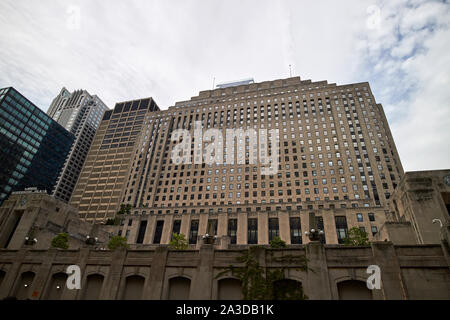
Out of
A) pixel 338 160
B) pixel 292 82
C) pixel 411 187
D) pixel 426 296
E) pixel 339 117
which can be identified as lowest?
pixel 426 296

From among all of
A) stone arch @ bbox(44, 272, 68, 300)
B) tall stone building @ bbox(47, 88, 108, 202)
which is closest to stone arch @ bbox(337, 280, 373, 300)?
stone arch @ bbox(44, 272, 68, 300)

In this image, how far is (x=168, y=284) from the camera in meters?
23.1

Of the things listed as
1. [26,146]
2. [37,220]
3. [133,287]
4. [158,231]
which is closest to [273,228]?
[158,231]

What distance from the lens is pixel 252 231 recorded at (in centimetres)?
6869

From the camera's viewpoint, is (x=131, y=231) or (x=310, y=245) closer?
(x=310, y=245)

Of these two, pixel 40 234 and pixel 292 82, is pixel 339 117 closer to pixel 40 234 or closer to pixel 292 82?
pixel 292 82

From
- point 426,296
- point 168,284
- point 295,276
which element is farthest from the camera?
point 168,284

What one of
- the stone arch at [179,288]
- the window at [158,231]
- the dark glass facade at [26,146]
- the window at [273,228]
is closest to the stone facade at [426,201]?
the window at [273,228]

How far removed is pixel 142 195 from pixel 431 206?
92776mm

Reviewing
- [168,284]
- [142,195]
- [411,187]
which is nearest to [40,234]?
[168,284]

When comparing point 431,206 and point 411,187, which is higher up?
point 411,187

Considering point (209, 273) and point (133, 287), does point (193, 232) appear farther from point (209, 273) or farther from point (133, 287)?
point (209, 273)

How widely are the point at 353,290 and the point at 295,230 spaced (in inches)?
1898
